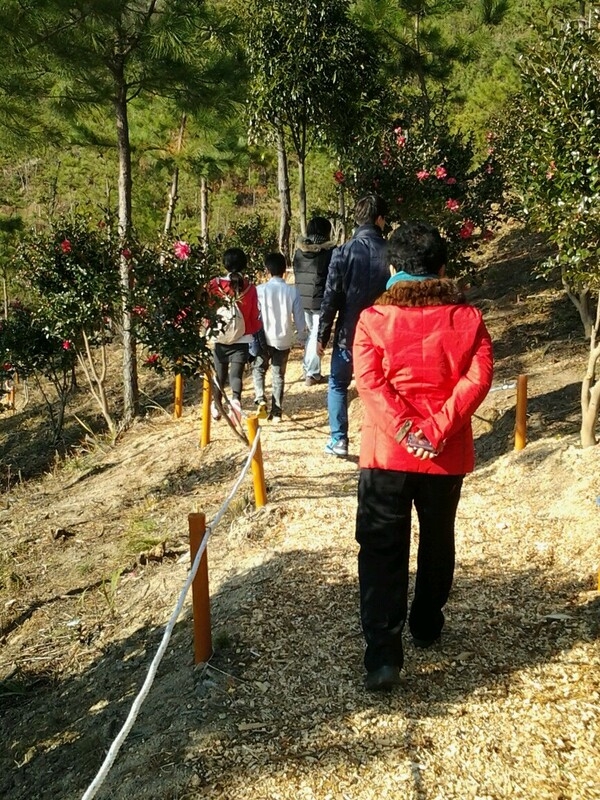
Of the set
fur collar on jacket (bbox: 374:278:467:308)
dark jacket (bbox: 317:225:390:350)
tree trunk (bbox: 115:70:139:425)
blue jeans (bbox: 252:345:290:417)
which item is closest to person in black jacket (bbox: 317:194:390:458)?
dark jacket (bbox: 317:225:390:350)

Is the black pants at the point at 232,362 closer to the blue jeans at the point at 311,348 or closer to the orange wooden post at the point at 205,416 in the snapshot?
the orange wooden post at the point at 205,416

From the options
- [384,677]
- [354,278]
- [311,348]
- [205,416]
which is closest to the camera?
[384,677]

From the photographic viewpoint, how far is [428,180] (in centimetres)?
784

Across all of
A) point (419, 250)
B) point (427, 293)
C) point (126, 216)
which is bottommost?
point (427, 293)

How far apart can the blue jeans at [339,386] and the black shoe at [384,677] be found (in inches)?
105

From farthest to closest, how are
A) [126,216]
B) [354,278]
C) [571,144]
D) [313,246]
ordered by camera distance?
[126,216]
[313,246]
[354,278]
[571,144]

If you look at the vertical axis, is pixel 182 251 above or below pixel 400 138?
below

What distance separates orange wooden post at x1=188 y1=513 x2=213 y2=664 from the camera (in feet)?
9.49

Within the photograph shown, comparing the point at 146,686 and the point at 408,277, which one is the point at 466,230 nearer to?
the point at 408,277

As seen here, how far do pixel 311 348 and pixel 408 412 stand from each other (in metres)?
5.10

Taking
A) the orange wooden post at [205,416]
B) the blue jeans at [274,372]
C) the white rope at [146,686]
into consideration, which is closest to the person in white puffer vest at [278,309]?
the blue jeans at [274,372]

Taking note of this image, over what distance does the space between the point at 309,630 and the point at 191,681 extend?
0.58 metres

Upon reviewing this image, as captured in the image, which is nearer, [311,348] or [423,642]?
[423,642]

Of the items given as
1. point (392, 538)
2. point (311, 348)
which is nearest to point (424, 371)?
point (392, 538)
